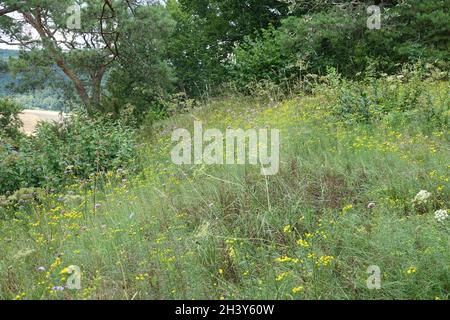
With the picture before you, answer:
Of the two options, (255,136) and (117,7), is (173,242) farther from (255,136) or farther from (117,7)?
(117,7)

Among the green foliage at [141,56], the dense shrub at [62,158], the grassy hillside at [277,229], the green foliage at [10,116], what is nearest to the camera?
the grassy hillside at [277,229]

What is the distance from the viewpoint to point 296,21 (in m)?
11.7

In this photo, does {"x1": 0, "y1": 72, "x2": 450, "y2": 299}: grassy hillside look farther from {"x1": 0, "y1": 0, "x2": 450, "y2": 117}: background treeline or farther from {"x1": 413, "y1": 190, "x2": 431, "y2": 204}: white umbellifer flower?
{"x1": 0, "y1": 0, "x2": 450, "y2": 117}: background treeline

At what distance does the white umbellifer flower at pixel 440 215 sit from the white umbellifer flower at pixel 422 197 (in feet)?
0.76

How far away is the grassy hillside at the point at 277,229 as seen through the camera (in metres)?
2.55

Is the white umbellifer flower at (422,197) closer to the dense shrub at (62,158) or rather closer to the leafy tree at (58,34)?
the dense shrub at (62,158)

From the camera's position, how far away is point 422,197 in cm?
324

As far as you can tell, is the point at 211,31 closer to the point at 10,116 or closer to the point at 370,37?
the point at 10,116

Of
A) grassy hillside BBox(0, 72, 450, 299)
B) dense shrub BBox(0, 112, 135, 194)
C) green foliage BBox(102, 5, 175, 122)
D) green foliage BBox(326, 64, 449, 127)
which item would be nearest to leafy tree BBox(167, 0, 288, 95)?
green foliage BBox(102, 5, 175, 122)

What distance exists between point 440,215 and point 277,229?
1.04m

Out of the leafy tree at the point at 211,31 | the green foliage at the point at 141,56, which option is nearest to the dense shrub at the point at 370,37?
the green foliage at the point at 141,56

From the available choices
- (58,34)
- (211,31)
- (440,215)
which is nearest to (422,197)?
(440,215)

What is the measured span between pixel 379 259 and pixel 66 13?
41.5ft

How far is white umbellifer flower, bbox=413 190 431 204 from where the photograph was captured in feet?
10.6
